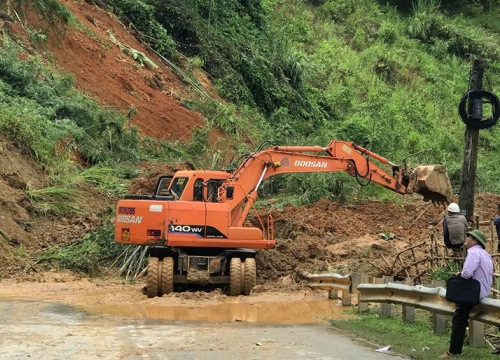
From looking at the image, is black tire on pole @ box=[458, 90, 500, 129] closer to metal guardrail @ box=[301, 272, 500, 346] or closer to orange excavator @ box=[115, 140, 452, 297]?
metal guardrail @ box=[301, 272, 500, 346]

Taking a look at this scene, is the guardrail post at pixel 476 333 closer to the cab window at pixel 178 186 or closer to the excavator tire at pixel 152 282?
the excavator tire at pixel 152 282

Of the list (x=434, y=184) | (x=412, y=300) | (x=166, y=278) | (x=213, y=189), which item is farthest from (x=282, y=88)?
(x=412, y=300)

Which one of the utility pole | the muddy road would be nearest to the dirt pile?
the muddy road

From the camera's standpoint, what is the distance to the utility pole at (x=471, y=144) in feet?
44.0

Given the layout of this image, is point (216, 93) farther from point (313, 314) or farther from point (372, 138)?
point (313, 314)

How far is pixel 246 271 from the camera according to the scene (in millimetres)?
16812

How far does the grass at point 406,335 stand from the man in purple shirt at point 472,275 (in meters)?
0.16

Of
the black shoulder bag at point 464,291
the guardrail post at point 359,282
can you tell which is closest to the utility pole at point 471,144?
the guardrail post at point 359,282

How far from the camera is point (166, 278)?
16500 mm

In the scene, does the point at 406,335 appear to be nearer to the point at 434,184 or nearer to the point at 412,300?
the point at 412,300

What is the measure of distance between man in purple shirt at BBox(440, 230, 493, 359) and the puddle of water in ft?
13.2

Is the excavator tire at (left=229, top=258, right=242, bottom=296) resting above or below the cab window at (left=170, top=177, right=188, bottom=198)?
below

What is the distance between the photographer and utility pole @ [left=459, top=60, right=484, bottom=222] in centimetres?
1342

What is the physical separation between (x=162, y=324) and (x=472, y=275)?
17.7 feet
